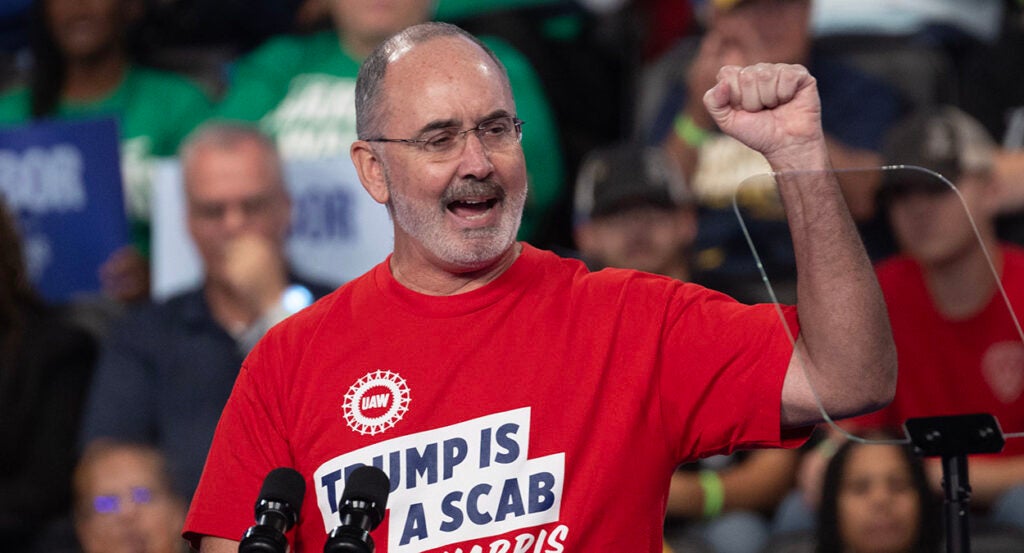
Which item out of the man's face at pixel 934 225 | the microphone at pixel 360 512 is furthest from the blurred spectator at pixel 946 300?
the microphone at pixel 360 512

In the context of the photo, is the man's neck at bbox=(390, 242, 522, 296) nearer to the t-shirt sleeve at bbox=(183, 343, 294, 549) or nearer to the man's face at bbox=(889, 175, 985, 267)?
the t-shirt sleeve at bbox=(183, 343, 294, 549)

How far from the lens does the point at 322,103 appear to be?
5.16m

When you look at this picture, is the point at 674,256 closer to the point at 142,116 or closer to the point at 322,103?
the point at 322,103

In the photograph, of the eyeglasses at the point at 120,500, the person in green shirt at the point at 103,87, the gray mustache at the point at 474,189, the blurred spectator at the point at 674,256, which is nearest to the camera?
the gray mustache at the point at 474,189

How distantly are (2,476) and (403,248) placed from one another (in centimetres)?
245

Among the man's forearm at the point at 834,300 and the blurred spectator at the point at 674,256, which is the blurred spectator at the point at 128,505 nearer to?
the blurred spectator at the point at 674,256

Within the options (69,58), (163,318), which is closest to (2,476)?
(163,318)

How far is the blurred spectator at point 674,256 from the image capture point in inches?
156

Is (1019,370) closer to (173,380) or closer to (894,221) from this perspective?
(894,221)

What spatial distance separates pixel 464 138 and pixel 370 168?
0.27 meters

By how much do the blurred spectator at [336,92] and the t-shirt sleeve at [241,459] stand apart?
243 centimetres

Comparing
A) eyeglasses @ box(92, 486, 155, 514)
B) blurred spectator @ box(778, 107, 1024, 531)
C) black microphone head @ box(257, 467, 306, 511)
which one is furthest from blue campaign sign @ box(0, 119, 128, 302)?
black microphone head @ box(257, 467, 306, 511)

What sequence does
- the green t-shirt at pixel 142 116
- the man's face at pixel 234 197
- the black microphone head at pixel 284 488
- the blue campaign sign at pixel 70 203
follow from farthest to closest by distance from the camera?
1. the green t-shirt at pixel 142 116
2. the blue campaign sign at pixel 70 203
3. the man's face at pixel 234 197
4. the black microphone head at pixel 284 488

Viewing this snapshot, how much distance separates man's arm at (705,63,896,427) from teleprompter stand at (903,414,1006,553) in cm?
11
